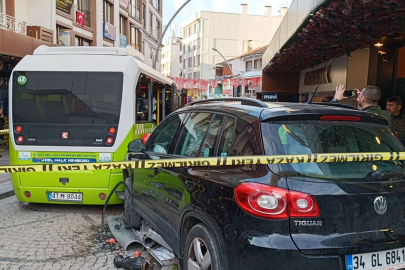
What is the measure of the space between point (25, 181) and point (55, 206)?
83 cm

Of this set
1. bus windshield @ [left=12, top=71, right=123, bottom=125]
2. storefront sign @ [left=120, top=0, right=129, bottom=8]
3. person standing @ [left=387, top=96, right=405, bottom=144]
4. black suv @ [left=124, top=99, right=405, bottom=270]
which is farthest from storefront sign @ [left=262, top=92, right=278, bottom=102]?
storefront sign @ [left=120, top=0, right=129, bottom=8]

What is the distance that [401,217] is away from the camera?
257 cm

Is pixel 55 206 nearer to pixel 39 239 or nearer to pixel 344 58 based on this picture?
pixel 39 239

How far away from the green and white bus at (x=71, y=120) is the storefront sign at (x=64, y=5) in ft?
50.7

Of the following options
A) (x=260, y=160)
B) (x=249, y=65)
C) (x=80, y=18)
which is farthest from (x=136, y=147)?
(x=249, y=65)

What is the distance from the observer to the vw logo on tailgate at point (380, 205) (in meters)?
2.48

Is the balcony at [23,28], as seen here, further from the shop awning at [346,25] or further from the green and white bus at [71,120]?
the shop awning at [346,25]

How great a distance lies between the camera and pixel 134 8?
3525cm

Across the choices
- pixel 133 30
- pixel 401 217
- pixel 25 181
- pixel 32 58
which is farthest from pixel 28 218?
pixel 133 30

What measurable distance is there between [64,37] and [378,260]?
71.5 feet

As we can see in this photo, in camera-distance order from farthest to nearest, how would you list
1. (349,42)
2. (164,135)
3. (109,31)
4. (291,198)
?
(109,31) < (349,42) < (164,135) < (291,198)

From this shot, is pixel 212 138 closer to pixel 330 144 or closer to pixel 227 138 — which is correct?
pixel 227 138

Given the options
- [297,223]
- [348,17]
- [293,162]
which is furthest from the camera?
[348,17]

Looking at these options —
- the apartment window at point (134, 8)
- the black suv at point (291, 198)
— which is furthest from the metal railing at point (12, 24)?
the apartment window at point (134, 8)
